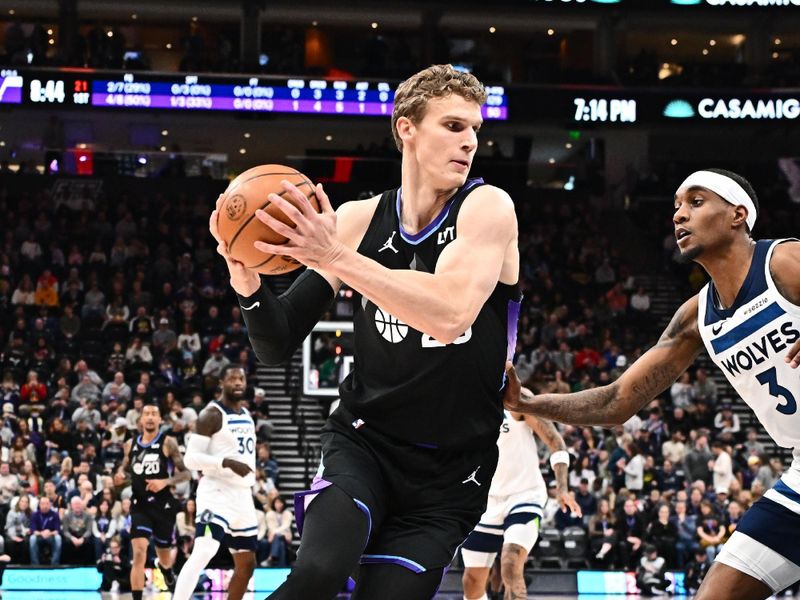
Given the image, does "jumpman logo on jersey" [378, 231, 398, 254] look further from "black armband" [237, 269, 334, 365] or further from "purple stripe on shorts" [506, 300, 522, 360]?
"purple stripe on shorts" [506, 300, 522, 360]

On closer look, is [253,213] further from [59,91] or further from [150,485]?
[59,91]

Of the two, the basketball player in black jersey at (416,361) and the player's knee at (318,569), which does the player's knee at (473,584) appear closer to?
the basketball player in black jersey at (416,361)

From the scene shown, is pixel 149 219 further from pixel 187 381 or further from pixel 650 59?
pixel 650 59

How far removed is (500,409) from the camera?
166 inches

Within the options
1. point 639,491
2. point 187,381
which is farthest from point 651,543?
point 187,381

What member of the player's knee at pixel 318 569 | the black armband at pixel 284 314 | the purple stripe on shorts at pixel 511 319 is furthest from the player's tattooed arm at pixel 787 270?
the player's knee at pixel 318 569

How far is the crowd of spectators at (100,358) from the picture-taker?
50.5ft

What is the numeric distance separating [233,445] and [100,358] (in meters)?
11.0

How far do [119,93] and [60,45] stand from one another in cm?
653

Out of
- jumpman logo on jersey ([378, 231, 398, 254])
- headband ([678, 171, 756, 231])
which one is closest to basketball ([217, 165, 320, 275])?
jumpman logo on jersey ([378, 231, 398, 254])

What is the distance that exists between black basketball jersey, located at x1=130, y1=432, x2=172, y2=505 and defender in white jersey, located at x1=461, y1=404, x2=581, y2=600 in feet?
12.4

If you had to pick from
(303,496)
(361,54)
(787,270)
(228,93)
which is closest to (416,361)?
(303,496)

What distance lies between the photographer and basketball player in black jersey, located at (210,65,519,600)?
3.75m

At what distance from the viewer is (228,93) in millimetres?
24234
